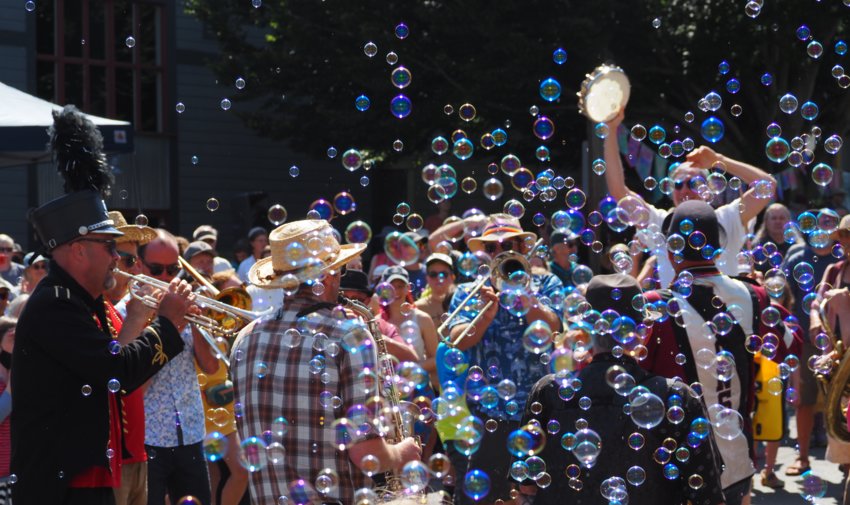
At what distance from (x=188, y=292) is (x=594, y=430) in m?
1.59

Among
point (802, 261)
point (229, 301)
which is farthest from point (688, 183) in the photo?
point (802, 261)

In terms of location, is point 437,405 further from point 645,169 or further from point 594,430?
point 645,169

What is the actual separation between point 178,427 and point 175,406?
0.10m

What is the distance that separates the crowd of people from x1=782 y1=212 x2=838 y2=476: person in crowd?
2213 mm

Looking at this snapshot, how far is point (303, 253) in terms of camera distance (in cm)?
369

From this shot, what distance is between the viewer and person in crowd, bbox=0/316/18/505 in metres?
5.18

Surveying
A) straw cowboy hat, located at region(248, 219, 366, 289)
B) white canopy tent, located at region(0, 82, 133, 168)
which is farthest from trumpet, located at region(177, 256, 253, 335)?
white canopy tent, located at region(0, 82, 133, 168)

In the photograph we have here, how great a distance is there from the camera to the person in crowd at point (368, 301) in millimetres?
5926

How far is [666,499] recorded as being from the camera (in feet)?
11.5

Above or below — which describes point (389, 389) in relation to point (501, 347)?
above

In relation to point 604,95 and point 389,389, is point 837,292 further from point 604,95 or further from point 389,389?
point 389,389

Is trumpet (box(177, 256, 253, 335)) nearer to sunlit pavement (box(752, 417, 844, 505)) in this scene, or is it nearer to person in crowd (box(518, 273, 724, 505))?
person in crowd (box(518, 273, 724, 505))

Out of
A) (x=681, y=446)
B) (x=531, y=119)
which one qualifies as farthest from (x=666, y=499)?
(x=531, y=119)

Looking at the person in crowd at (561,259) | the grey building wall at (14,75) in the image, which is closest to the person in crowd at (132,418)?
the person in crowd at (561,259)
